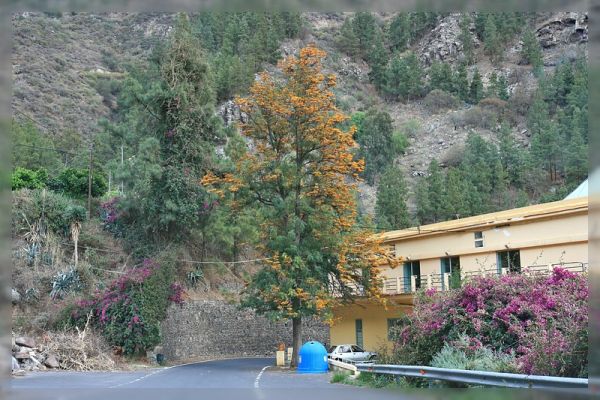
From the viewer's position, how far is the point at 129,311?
113 feet

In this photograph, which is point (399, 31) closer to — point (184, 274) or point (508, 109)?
point (508, 109)

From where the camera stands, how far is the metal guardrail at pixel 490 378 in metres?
5.13

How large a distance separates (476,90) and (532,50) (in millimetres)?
12992

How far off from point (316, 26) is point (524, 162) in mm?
75427

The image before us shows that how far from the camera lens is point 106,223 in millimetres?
43531

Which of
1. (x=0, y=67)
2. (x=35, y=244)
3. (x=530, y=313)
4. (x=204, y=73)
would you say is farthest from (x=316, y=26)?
(x=0, y=67)

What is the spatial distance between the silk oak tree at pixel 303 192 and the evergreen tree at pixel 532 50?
267 ft

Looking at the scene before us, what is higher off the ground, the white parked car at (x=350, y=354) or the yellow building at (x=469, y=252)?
the yellow building at (x=469, y=252)

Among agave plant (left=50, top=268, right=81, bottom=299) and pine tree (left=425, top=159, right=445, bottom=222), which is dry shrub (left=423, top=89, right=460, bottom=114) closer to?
pine tree (left=425, top=159, right=445, bottom=222)

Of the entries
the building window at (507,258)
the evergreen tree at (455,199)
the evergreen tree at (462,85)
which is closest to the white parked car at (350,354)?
the building window at (507,258)

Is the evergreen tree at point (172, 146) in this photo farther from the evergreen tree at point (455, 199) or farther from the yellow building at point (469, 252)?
the evergreen tree at point (455, 199)

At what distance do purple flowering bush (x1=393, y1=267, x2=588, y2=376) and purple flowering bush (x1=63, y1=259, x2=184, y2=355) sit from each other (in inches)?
766

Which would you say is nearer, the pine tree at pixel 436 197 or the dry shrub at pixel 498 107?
the pine tree at pixel 436 197

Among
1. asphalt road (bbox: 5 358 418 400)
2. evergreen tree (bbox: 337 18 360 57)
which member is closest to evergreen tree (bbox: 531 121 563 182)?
asphalt road (bbox: 5 358 418 400)
